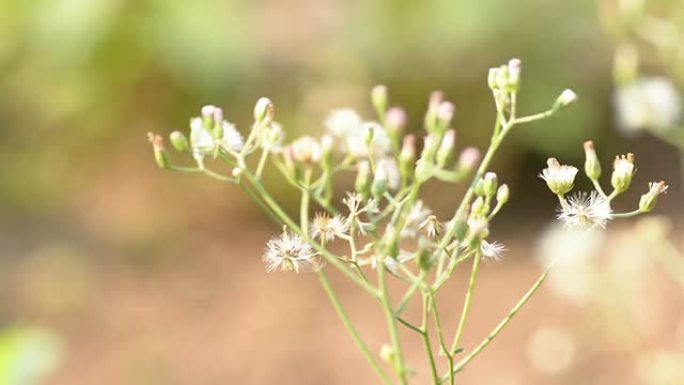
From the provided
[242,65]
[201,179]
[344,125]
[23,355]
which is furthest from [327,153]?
[201,179]

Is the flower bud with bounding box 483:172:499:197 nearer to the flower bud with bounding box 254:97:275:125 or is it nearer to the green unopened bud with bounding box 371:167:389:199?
the green unopened bud with bounding box 371:167:389:199

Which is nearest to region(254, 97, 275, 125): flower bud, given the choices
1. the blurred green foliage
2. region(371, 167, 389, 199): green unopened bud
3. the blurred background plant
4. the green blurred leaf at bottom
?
region(371, 167, 389, 199): green unopened bud

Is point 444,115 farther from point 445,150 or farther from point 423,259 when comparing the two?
point 423,259

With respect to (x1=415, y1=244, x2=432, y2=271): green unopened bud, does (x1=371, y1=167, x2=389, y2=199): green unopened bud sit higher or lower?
higher

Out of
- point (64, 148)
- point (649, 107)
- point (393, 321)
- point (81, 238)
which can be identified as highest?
point (64, 148)

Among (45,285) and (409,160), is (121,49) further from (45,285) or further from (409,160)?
(409,160)

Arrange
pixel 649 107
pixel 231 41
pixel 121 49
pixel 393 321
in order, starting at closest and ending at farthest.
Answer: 1. pixel 393 321
2. pixel 649 107
3. pixel 231 41
4. pixel 121 49

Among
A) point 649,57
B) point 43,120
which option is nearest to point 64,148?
point 43,120
